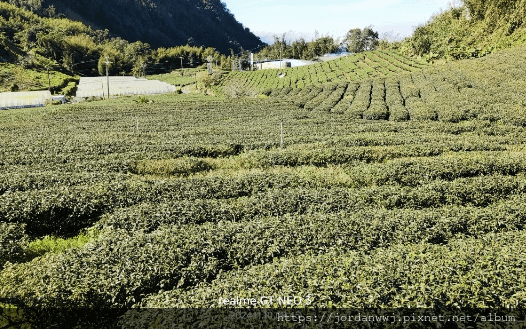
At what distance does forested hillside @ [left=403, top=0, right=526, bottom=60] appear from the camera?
80.8 meters

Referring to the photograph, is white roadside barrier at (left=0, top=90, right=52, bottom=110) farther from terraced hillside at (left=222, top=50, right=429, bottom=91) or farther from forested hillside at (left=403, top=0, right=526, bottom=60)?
forested hillside at (left=403, top=0, right=526, bottom=60)

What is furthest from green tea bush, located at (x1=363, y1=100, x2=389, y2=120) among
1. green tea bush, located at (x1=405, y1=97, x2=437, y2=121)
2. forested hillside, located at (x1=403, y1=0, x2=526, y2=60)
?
forested hillside, located at (x1=403, y1=0, x2=526, y2=60)

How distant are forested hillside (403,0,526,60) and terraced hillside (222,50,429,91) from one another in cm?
621

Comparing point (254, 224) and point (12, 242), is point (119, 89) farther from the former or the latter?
point (254, 224)

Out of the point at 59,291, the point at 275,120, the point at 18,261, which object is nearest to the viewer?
the point at 59,291

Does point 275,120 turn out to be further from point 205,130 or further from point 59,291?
point 59,291

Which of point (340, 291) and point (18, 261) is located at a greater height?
point (340, 291)

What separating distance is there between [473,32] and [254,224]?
10777 cm

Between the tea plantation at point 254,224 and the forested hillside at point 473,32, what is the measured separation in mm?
62534

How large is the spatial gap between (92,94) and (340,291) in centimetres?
11518

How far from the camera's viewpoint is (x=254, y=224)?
14.7 metres

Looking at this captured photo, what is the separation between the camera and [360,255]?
1188 cm

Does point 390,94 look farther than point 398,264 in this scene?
Yes

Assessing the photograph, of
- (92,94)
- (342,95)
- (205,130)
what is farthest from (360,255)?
(92,94)
